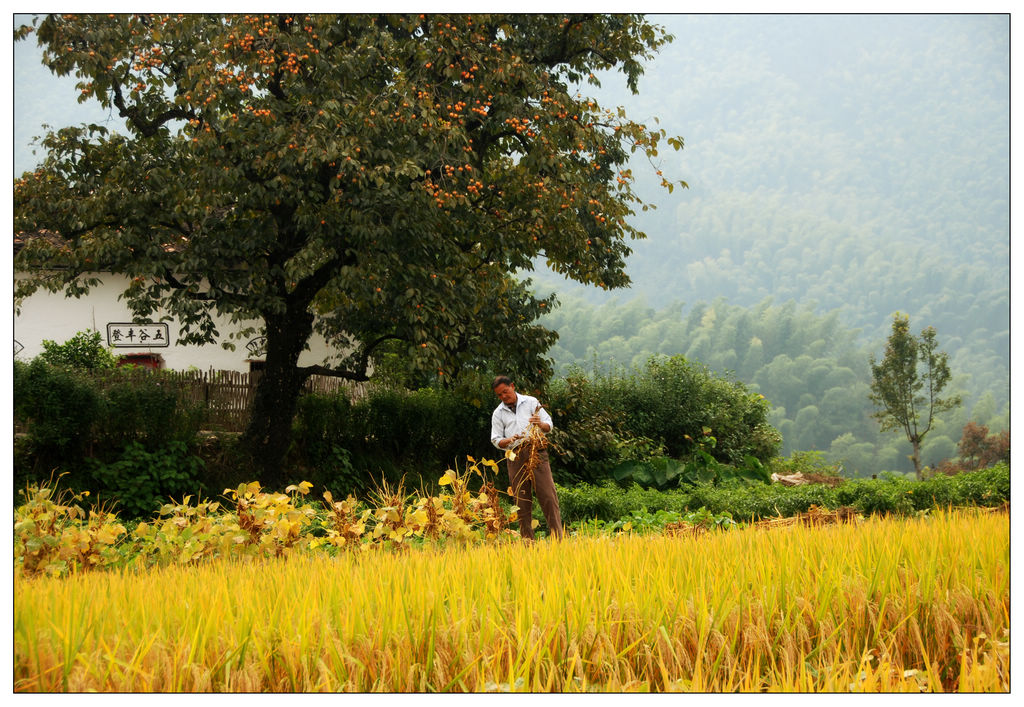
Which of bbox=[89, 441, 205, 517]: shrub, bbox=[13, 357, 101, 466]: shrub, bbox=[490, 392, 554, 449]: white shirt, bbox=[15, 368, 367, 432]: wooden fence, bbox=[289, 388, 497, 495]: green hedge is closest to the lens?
bbox=[490, 392, 554, 449]: white shirt

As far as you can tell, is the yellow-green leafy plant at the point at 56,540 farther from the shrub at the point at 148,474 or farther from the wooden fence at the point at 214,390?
the wooden fence at the point at 214,390

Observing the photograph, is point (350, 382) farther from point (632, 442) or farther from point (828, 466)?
point (828, 466)

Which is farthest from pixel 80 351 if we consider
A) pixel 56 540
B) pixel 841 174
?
pixel 841 174

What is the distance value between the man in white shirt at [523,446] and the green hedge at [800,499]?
2579 mm

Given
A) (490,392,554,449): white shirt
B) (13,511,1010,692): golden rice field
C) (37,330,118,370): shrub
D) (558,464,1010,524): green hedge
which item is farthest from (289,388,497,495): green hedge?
(13,511,1010,692): golden rice field

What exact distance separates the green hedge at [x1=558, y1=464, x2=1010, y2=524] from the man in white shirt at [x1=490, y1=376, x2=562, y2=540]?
258cm

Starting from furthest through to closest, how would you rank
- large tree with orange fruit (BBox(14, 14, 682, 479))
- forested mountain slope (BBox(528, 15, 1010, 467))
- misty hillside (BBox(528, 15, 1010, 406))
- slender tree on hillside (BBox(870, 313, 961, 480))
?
slender tree on hillside (BBox(870, 313, 961, 480)) → forested mountain slope (BBox(528, 15, 1010, 467)) → large tree with orange fruit (BBox(14, 14, 682, 479)) → misty hillside (BBox(528, 15, 1010, 406))

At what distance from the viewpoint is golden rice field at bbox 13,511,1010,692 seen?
252 cm

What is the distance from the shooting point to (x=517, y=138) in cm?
993

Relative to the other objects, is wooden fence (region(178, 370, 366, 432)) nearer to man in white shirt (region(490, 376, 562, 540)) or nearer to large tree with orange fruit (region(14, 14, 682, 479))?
large tree with orange fruit (region(14, 14, 682, 479))

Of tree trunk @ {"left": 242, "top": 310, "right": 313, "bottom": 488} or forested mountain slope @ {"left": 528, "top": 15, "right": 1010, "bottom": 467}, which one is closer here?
tree trunk @ {"left": 242, "top": 310, "right": 313, "bottom": 488}

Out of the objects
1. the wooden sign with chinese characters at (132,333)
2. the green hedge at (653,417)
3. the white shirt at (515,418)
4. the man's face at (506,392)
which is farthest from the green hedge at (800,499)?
the wooden sign with chinese characters at (132,333)

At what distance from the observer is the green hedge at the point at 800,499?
27.8 ft

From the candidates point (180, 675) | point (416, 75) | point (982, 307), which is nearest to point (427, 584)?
point (180, 675)
